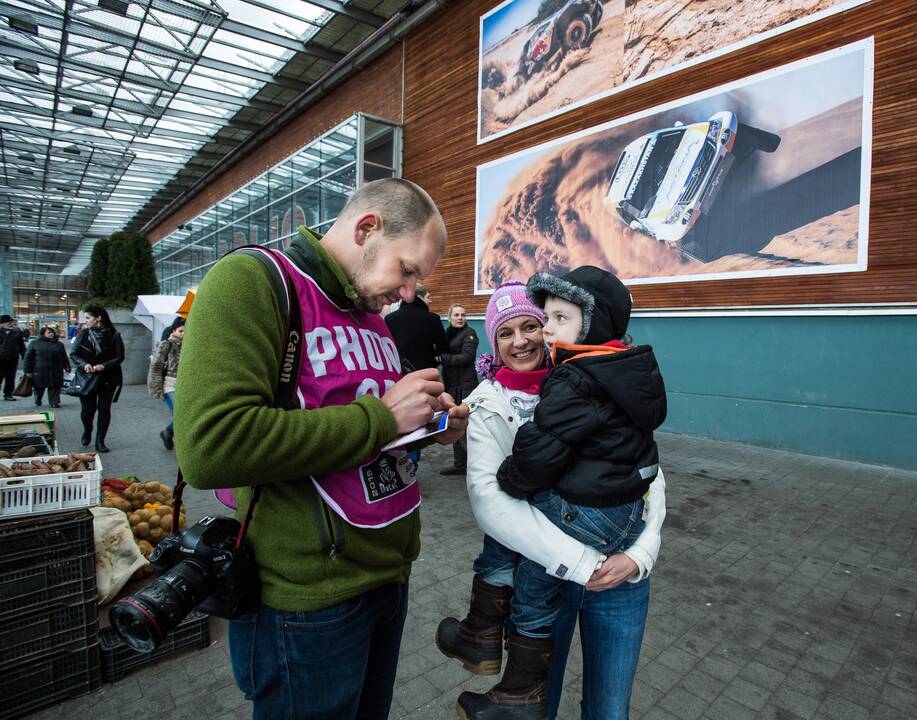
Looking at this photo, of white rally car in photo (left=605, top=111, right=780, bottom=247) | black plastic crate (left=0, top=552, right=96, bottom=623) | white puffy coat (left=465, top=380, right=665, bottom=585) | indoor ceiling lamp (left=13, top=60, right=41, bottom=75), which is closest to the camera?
white puffy coat (left=465, top=380, right=665, bottom=585)

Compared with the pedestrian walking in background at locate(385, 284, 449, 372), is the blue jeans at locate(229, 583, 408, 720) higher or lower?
lower

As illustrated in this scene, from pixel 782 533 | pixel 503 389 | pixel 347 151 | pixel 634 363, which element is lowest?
pixel 782 533

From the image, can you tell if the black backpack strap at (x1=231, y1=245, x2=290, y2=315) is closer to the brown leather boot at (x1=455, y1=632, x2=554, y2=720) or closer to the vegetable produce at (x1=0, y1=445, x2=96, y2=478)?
the brown leather boot at (x1=455, y1=632, x2=554, y2=720)

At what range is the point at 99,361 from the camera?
690cm

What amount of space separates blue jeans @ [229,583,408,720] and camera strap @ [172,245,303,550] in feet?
0.69

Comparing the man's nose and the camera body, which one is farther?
the man's nose

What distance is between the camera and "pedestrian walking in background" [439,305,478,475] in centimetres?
593

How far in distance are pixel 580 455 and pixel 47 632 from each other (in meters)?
2.46

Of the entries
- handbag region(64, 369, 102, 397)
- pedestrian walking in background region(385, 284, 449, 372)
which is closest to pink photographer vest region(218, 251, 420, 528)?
pedestrian walking in background region(385, 284, 449, 372)

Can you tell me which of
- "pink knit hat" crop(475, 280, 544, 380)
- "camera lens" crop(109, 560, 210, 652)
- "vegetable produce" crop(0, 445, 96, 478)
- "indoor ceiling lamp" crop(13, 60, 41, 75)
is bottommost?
"vegetable produce" crop(0, 445, 96, 478)

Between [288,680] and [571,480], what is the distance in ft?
2.78

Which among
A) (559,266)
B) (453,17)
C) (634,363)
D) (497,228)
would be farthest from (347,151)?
(634,363)

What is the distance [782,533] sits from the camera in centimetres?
429

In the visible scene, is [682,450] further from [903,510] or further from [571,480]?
[571,480]
